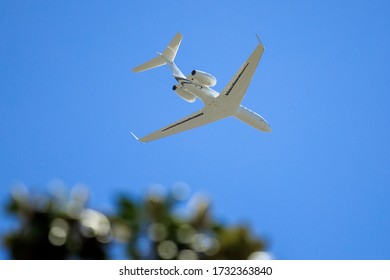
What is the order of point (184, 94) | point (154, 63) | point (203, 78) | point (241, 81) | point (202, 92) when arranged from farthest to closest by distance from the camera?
1. point (154, 63)
2. point (184, 94)
3. point (202, 92)
4. point (203, 78)
5. point (241, 81)

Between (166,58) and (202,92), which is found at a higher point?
(166,58)

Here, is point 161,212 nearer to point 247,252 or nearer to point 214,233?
point 214,233

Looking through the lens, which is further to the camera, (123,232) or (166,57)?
(166,57)

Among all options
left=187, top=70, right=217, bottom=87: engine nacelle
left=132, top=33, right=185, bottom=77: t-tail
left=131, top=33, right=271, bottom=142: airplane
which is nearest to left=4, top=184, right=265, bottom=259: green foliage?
left=131, top=33, right=271, bottom=142: airplane

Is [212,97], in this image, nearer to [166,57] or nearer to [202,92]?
[202,92]

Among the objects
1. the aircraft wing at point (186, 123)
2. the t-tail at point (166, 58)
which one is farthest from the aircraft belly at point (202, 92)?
the t-tail at point (166, 58)

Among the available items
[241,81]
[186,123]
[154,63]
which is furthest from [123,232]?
[154,63]
